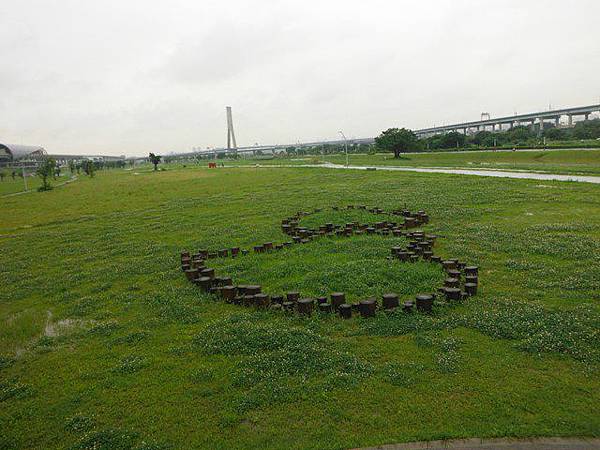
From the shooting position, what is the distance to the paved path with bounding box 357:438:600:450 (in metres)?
5.07

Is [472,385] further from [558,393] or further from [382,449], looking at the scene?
[382,449]

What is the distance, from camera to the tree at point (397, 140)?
7769cm

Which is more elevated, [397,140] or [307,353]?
[397,140]

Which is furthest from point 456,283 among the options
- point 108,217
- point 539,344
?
point 108,217

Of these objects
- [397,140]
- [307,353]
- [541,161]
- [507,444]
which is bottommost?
[507,444]

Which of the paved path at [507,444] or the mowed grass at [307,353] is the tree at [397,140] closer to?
the mowed grass at [307,353]

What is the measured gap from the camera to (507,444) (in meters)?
5.18

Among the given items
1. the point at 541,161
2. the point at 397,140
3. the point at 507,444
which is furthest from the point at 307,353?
the point at 397,140

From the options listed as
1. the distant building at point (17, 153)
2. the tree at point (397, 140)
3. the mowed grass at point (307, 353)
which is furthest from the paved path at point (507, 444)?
the distant building at point (17, 153)

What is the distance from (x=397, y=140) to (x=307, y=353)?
7444cm

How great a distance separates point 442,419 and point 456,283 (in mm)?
4378

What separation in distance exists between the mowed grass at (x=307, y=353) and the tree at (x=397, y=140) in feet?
211

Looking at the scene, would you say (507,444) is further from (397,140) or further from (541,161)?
→ (397,140)

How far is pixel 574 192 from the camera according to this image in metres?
22.3
